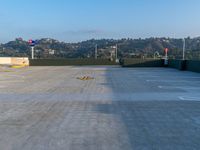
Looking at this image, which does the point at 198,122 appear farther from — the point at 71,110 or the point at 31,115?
the point at 31,115

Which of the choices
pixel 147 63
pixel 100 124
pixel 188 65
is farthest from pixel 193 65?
pixel 100 124

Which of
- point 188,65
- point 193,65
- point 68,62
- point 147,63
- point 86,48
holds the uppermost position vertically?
point 86,48

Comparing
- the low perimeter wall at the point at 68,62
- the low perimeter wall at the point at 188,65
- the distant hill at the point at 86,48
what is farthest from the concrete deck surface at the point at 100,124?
the distant hill at the point at 86,48

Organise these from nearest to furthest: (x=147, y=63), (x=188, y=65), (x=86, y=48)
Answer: (x=188, y=65), (x=147, y=63), (x=86, y=48)

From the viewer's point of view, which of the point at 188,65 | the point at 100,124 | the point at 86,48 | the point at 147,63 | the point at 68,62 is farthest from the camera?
the point at 86,48

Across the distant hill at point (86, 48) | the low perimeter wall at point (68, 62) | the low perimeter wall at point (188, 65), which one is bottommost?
the low perimeter wall at point (68, 62)

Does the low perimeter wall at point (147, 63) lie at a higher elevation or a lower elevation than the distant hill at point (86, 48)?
lower

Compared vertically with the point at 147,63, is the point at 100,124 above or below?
above

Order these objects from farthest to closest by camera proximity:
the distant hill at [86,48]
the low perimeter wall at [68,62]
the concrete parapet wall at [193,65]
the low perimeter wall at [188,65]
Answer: the distant hill at [86,48] → the low perimeter wall at [68,62] → the low perimeter wall at [188,65] → the concrete parapet wall at [193,65]

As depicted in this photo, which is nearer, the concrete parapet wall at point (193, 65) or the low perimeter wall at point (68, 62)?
the concrete parapet wall at point (193, 65)

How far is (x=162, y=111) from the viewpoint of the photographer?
1027 centimetres

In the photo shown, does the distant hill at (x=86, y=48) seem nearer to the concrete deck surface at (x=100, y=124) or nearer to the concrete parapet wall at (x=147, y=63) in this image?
the concrete parapet wall at (x=147, y=63)

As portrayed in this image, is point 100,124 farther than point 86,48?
No

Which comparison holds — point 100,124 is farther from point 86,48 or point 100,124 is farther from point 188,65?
point 86,48
